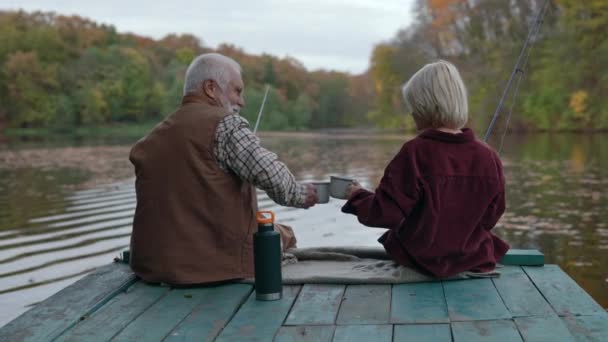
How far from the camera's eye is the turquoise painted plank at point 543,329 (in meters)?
2.25

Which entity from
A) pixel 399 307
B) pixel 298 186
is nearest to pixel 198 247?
pixel 298 186

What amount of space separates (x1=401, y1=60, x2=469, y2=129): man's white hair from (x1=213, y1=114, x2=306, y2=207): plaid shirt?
1.99 feet

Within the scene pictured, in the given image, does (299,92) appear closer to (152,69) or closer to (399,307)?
(152,69)

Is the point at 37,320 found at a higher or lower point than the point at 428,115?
lower

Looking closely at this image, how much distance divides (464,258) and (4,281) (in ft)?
16.0

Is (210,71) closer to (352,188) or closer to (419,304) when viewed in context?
(352,188)

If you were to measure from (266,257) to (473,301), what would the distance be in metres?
0.78

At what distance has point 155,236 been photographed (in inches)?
118

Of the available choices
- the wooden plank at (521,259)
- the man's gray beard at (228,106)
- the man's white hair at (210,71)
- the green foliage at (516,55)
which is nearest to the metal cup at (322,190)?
the man's gray beard at (228,106)

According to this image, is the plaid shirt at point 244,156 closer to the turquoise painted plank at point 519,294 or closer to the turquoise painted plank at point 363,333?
the turquoise painted plank at point 363,333

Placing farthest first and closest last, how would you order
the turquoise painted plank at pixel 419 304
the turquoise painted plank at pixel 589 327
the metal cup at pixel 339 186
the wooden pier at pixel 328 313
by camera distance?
1. the metal cup at pixel 339 186
2. the turquoise painted plank at pixel 419 304
3. the wooden pier at pixel 328 313
4. the turquoise painted plank at pixel 589 327

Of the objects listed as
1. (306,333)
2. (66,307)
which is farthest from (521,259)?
(66,307)

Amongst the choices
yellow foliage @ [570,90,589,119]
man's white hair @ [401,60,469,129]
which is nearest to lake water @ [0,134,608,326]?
man's white hair @ [401,60,469,129]

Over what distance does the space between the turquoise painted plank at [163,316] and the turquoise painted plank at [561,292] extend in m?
1.31
